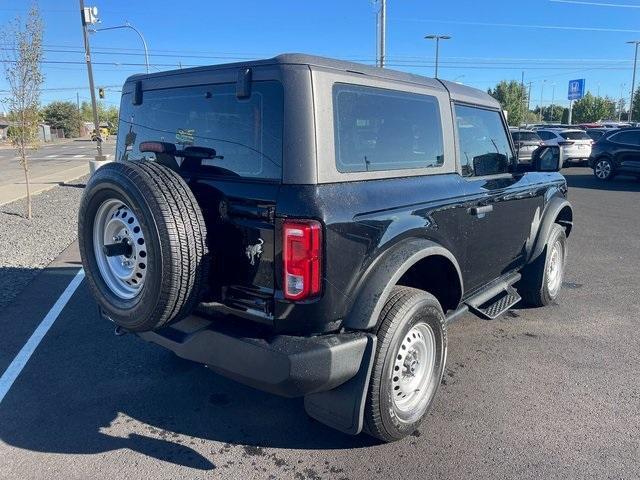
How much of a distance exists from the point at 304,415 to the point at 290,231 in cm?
147

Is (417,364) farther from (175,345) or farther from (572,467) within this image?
(175,345)

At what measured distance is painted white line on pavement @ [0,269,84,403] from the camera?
3.69 meters

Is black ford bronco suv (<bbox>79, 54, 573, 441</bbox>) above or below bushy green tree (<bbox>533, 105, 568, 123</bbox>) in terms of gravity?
below

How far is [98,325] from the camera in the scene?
4688 millimetres

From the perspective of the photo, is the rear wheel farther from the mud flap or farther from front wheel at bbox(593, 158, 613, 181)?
front wheel at bbox(593, 158, 613, 181)

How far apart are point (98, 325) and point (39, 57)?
751cm

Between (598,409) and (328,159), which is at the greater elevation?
(328,159)

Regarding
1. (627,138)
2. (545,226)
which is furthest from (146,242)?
(627,138)

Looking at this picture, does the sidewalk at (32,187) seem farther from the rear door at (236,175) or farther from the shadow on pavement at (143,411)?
the rear door at (236,175)

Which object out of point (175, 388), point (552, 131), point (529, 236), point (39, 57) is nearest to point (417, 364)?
point (175, 388)

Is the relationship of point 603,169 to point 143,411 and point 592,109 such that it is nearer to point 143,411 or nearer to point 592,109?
point 143,411

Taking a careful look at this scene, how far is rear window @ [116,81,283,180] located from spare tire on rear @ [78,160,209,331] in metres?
0.33

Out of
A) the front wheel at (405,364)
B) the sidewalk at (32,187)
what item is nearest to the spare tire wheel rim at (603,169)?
the front wheel at (405,364)

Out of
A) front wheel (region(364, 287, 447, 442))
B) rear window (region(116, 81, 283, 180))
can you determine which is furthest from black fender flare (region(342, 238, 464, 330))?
rear window (region(116, 81, 283, 180))
